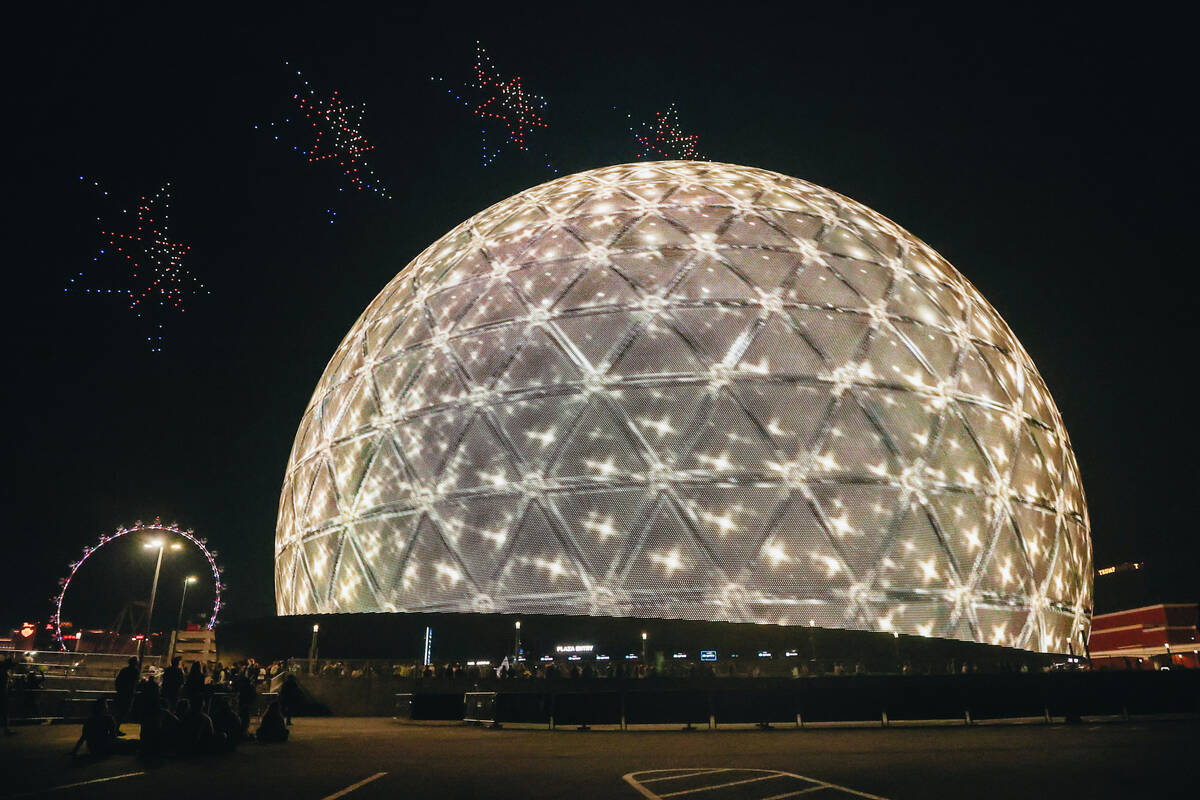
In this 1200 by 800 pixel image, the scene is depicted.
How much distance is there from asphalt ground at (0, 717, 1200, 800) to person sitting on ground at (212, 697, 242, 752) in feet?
→ 1.07

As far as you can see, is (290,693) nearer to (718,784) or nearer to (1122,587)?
(718,784)

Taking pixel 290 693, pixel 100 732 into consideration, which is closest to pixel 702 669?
pixel 290 693

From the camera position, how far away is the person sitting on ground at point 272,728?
37.9 feet

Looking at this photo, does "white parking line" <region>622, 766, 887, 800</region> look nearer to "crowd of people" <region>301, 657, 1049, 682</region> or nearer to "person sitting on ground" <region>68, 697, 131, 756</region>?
"crowd of people" <region>301, 657, 1049, 682</region>

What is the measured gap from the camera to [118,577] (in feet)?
143

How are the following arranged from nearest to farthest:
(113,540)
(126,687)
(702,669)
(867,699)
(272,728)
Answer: (272,728), (126,687), (867,699), (702,669), (113,540)

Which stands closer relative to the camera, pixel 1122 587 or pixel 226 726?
pixel 226 726

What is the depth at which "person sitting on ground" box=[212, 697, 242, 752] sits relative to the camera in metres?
10.1

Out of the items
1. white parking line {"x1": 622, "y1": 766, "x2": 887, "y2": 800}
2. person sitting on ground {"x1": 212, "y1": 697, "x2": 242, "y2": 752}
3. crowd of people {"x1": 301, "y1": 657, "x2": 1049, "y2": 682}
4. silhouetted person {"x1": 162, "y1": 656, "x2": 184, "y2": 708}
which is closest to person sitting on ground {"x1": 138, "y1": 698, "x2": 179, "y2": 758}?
person sitting on ground {"x1": 212, "y1": 697, "x2": 242, "y2": 752}

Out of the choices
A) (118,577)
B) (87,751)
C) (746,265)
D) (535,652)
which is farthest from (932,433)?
(118,577)

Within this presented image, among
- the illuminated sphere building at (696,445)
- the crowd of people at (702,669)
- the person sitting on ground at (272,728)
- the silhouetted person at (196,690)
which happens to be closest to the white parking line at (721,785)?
the illuminated sphere building at (696,445)

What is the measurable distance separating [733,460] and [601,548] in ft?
8.40

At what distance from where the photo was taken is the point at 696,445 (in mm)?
13125

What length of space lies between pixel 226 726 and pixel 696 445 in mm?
7766
